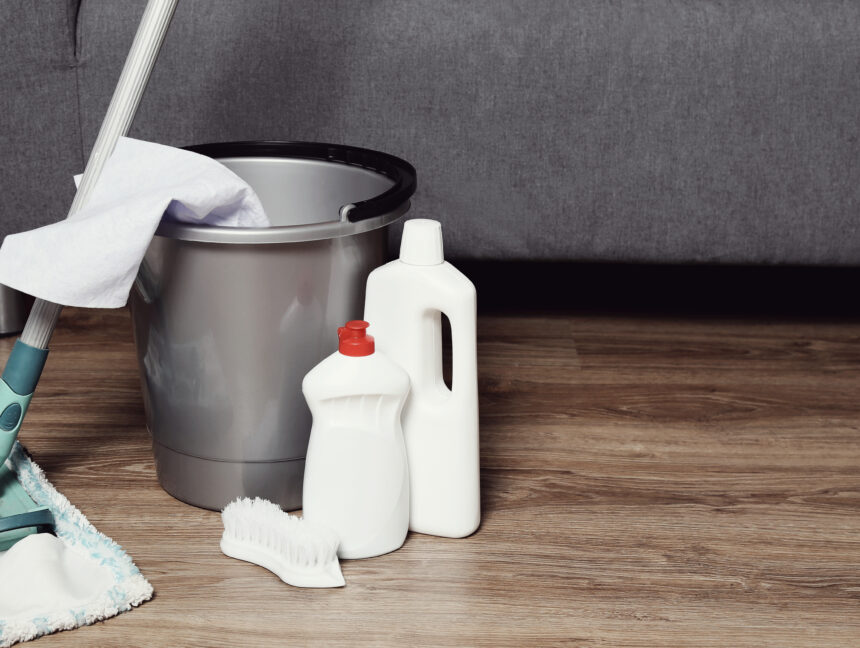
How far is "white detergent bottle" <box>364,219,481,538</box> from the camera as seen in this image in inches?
34.2

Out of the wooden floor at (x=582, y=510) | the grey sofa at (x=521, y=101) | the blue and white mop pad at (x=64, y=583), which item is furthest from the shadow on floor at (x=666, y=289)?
the blue and white mop pad at (x=64, y=583)

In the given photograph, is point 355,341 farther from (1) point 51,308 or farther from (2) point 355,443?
(1) point 51,308

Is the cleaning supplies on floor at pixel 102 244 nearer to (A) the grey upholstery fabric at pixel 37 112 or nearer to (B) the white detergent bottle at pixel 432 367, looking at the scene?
(B) the white detergent bottle at pixel 432 367

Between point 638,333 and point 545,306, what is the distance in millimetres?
170

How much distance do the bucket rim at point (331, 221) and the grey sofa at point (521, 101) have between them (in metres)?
0.24

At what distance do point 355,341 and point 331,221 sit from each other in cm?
11

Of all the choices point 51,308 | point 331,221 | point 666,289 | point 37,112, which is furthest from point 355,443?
point 666,289

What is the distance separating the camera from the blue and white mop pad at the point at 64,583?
0.76 meters

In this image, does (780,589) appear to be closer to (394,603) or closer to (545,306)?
(394,603)

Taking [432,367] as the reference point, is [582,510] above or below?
below

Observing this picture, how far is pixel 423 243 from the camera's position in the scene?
87 cm

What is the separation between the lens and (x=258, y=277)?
0.85 meters

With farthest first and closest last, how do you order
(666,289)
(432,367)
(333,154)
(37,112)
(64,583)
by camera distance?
(666,289), (37,112), (333,154), (432,367), (64,583)

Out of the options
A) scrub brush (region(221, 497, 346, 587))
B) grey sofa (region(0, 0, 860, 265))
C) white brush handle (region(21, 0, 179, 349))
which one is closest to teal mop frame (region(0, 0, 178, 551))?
white brush handle (region(21, 0, 179, 349))
